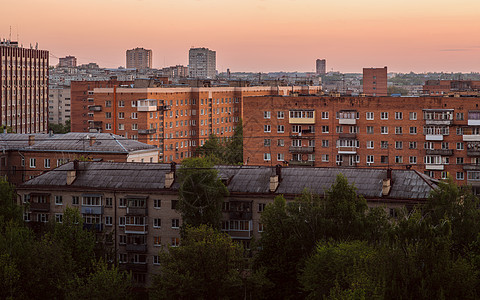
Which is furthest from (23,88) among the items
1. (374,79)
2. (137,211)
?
(137,211)

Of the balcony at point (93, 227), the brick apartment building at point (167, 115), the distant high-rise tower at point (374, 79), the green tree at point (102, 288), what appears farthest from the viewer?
the distant high-rise tower at point (374, 79)

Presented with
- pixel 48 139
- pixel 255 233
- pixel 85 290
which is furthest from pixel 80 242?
pixel 48 139

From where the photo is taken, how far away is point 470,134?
70.8 m

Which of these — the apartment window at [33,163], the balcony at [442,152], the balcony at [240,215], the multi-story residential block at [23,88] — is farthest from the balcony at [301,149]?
the multi-story residential block at [23,88]

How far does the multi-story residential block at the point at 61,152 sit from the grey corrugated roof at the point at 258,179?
12.5 m

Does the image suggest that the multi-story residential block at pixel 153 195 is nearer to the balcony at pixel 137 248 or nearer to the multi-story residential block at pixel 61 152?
the balcony at pixel 137 248

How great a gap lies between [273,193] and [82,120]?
90.5 metres

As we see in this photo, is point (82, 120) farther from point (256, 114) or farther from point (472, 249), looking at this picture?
point (472, 249)

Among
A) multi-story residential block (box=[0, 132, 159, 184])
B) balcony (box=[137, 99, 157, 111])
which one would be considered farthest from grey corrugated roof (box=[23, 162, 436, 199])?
balcony (box=[137, 99, 157, 111])

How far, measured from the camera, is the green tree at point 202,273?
3994 centimetres

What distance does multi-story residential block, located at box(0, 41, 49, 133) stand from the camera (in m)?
134

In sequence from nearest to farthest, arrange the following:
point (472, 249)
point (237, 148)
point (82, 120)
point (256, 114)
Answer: point (472, 249)
point (256, 114)
point (237, 148)
point (82, 120)

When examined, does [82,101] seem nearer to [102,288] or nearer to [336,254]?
[102,288]

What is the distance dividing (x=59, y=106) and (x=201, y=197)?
129310mm
